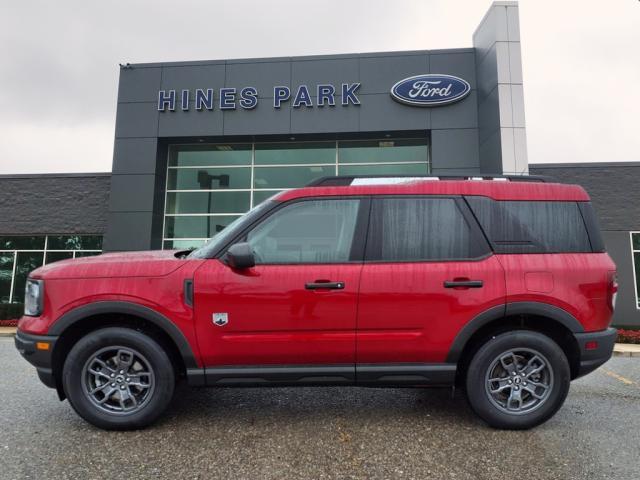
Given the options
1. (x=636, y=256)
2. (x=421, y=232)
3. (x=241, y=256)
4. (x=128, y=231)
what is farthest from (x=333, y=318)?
(x=636, y=256)

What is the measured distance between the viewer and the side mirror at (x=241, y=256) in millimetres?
3252

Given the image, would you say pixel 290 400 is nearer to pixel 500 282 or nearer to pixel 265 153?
pixel 500 282

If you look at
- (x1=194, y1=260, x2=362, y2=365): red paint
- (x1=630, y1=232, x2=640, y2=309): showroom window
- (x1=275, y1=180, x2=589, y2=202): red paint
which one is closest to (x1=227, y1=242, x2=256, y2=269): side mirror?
(x1=194, y1=260, x2=362, y2=365): red paint

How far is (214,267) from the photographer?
3389 mm

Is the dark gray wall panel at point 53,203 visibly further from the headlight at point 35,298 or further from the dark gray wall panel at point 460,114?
the headlight at point 35,298

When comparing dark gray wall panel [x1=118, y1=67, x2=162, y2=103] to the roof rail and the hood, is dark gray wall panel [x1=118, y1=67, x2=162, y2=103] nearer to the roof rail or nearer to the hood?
the hood

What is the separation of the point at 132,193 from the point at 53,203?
380 cm

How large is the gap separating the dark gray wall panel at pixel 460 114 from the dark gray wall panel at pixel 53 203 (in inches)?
501

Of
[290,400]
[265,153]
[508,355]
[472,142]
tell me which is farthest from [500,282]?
[265,153]

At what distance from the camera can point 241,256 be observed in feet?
10.7

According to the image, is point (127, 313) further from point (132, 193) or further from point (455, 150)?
point (455, 150)

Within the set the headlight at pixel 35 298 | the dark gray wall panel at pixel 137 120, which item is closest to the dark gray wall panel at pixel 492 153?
the dark gray wall panel at pixel 137 120

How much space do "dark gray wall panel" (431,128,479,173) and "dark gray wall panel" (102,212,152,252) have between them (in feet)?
34.3

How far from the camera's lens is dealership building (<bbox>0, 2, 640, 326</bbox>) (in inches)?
587
